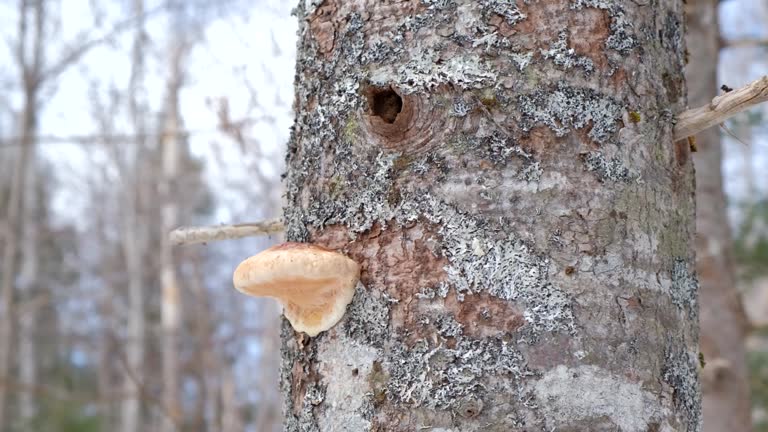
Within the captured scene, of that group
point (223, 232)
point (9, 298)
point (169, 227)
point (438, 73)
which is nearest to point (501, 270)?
point (438, 73)

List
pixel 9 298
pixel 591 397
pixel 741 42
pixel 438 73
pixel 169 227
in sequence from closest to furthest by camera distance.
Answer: pixel 591 397, pixel 438 73, pixel 741 42, pixel 9 298, pixel 169 227

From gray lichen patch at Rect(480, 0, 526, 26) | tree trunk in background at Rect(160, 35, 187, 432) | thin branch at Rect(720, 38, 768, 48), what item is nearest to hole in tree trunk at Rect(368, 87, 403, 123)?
gray lichen patch at Rect(480, 0, 526, 26)

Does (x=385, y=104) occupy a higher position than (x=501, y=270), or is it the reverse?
(x=385, y=104)

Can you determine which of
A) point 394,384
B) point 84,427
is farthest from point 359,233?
point 84,427

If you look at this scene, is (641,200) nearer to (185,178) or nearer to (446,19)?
(446,19)

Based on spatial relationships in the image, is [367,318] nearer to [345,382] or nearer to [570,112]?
[345,382]

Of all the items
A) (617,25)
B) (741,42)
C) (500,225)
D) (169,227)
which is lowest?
(500,225)
